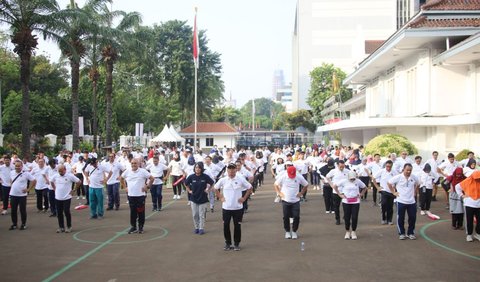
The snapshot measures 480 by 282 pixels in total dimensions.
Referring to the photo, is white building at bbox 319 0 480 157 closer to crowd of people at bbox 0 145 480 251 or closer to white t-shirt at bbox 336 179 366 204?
crowd of people at bbox 0 145 480 251

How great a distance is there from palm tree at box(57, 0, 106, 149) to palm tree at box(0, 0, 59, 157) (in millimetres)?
756

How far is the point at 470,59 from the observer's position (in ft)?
73.2

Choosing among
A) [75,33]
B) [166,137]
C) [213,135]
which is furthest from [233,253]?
[213,135]

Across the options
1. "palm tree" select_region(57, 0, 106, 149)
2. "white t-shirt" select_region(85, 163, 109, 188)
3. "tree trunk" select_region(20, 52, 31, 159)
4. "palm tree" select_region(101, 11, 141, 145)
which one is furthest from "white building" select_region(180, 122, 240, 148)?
"white t-shirt" select_region(85, 163, 109, 188)

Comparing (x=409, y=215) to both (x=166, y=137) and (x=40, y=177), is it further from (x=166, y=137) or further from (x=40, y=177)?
(x=166, y=137)

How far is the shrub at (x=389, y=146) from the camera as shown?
71.7 ft

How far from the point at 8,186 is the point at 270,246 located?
29.4ft

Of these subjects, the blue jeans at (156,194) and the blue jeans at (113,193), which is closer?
the blue jeans at (156,194)

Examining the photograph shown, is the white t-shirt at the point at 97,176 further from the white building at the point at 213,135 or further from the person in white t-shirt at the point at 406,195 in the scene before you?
the white building at the point at 213,135

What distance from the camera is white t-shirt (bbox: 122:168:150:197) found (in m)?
11.3

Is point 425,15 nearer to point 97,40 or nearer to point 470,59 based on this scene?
point 470,59

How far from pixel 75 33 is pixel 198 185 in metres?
18.8

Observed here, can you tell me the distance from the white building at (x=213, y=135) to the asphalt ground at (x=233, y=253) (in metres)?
43.9

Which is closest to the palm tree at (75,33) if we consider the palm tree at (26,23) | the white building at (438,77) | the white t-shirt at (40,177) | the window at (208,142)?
the palm tree at (26,23)
